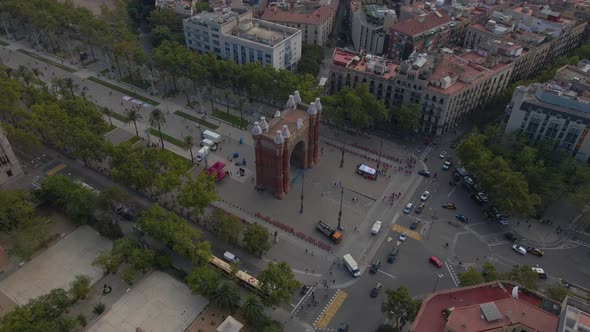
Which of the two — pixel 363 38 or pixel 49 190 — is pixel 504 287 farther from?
pixel 363 38

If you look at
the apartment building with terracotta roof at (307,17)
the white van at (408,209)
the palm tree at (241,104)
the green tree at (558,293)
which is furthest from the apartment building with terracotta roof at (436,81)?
the green tree at (558,293)

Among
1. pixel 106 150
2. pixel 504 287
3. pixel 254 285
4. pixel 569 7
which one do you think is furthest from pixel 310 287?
pixel 569 7

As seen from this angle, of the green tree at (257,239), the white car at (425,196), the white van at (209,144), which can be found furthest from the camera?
the white van at (209,144)

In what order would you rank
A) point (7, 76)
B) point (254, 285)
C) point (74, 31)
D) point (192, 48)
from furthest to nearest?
1. point (74, 31)
2. point (192, 48)
3. point (7, 76)
4. point (254, 285)

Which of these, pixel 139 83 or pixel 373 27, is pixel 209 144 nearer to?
pixel 139 83

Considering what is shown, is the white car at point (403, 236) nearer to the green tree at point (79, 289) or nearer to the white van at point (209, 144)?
the white van at point (209, 144)

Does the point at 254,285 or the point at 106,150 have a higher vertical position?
the point at 106,150
